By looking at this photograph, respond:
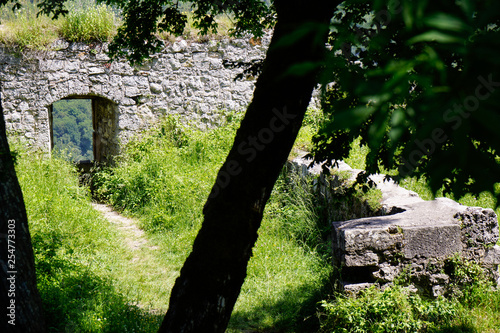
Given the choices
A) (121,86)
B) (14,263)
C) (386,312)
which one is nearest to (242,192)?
(14,263)

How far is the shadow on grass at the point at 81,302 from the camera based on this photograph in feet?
11.0

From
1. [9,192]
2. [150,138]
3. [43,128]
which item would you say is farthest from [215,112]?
[9,192]

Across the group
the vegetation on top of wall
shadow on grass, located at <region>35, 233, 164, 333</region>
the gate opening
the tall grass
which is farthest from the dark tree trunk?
the vegetation on top of wall

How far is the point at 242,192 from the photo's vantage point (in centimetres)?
196

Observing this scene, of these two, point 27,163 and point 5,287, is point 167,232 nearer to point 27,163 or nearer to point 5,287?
point 27,163

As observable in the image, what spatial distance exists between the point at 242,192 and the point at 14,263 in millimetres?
1198

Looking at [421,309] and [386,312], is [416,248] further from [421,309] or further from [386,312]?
[386,312]

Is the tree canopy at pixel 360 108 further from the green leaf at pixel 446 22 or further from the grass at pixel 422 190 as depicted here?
the grass at pixel 422 190

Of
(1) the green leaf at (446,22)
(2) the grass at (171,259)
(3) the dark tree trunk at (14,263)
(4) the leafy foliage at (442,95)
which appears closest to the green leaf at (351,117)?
(4) the leafy foliage at (442,95)

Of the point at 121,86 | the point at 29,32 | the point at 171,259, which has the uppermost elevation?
the point at 29,32

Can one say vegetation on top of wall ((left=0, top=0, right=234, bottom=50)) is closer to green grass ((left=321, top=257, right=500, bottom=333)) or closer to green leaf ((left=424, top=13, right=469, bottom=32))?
green grass ((left=321, top=257, right=500, bottom=333))

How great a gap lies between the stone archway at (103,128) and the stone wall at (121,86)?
0.02m

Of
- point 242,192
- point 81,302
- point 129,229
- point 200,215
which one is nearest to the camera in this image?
point 242,192

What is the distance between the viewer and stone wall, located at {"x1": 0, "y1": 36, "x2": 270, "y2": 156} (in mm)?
8180
